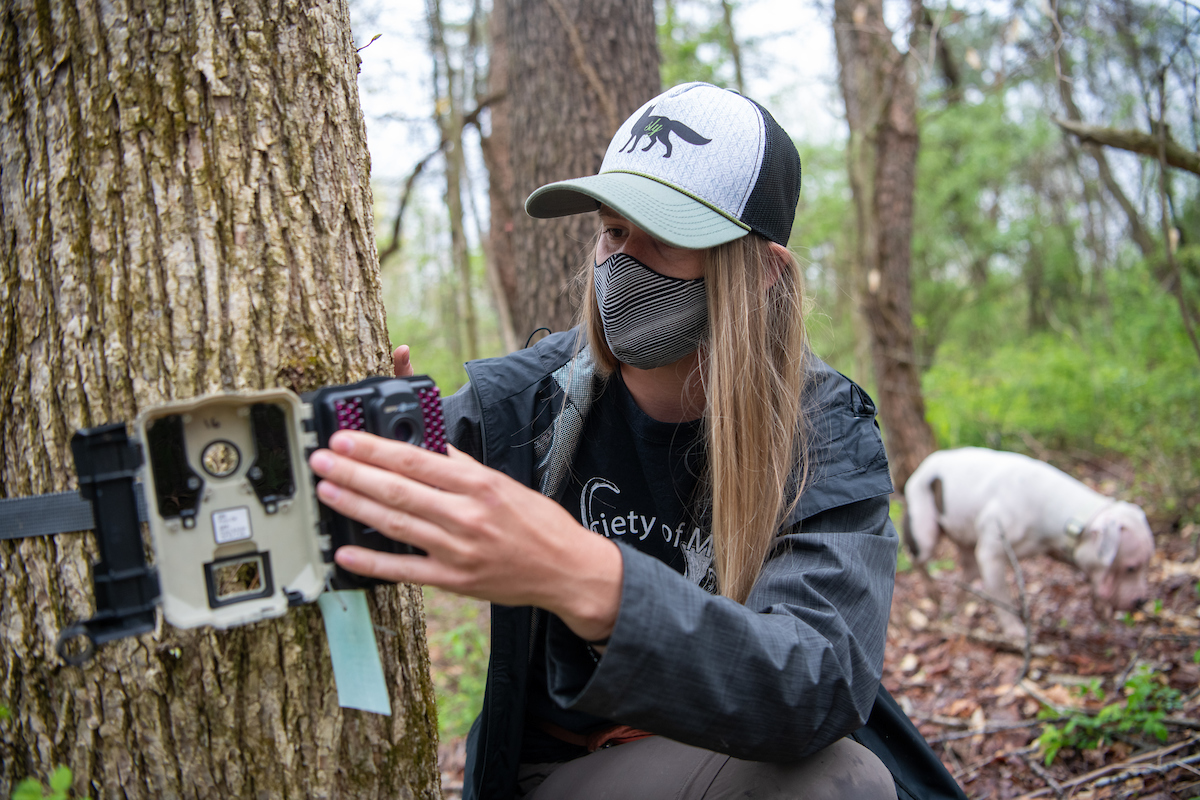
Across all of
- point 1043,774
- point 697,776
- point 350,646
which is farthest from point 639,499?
point 1043,774

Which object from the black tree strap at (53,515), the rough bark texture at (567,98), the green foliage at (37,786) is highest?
the rough bark texture at (567,98)

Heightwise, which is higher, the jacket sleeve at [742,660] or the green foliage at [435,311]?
the green foliage at [435,311]

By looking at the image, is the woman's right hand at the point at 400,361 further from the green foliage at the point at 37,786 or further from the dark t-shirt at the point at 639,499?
the green foliage at the point at 37,786

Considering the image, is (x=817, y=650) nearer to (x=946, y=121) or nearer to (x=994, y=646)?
(x=994, y=646)

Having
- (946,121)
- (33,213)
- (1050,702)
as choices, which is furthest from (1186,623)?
(946,121)

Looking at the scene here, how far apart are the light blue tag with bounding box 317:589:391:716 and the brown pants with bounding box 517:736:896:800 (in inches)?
29.3

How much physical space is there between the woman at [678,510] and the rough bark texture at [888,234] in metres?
6.03

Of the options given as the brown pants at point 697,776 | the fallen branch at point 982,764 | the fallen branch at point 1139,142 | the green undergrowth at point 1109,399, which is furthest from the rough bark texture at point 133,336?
the green undergrowth at point 1109,399

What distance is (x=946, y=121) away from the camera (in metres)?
14.9

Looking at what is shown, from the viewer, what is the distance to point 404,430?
109 cm

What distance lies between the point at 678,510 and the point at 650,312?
0.53 m

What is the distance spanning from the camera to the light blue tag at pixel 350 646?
125 cm

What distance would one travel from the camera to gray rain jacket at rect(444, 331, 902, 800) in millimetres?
1163

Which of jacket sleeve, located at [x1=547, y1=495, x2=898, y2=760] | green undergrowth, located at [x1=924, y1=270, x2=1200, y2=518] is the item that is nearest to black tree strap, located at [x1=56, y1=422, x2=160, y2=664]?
jacket sleeve, located at [x1=547, y1=495, x2=898, y2=760]
